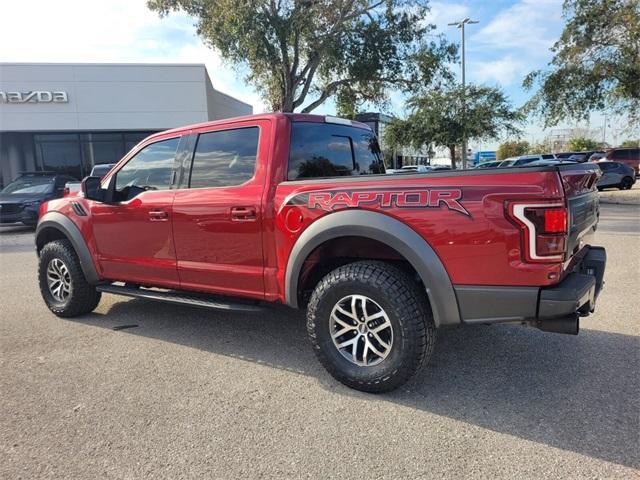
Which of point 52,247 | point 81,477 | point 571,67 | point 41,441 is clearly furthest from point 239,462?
point 571,67

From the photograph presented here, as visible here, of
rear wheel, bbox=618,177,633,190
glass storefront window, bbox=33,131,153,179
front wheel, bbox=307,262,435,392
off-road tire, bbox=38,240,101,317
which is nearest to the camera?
front wheel, bbox=307,262,435,392

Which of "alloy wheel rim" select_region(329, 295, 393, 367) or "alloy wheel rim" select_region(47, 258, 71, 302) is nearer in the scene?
"alloy wheel rim" select_region(329, 295, 393, 367)

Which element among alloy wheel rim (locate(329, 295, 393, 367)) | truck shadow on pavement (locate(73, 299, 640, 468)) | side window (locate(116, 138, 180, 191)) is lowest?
truck shadow on pavement (locate(73, 299, 640, 468))

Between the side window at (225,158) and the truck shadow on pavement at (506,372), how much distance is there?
1.44 metres

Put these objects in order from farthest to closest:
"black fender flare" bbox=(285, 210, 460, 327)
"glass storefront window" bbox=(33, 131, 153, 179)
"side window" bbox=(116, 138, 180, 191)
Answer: "glass storefront window" bbox=(33, 131, 153, 179)
"side window" bbox=(116, 138, 180, 191)
"black fender flare" bbox=(285, 210, 460, 327)

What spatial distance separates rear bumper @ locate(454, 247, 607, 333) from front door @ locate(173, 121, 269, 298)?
1.57 meters

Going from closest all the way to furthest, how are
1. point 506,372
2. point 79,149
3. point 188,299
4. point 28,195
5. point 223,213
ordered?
point 506,372 < point 223,213 < point 188,299 < point 28,195 < point 79,149

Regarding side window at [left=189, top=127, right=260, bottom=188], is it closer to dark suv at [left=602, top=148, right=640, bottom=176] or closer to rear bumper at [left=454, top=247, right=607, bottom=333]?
rear bumper at [left=454, top=247, right=607, bottom=333]

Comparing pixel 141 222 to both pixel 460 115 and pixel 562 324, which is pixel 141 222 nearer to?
pixel 562 324

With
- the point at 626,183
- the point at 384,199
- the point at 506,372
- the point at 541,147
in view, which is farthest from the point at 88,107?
the point at 541,147

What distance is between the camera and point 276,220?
3463 mm

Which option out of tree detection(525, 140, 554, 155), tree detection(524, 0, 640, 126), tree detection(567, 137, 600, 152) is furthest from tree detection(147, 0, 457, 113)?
tree detection(525, 140, 554, 155)

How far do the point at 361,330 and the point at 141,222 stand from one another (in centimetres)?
230

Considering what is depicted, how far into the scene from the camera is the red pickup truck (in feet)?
8.74
